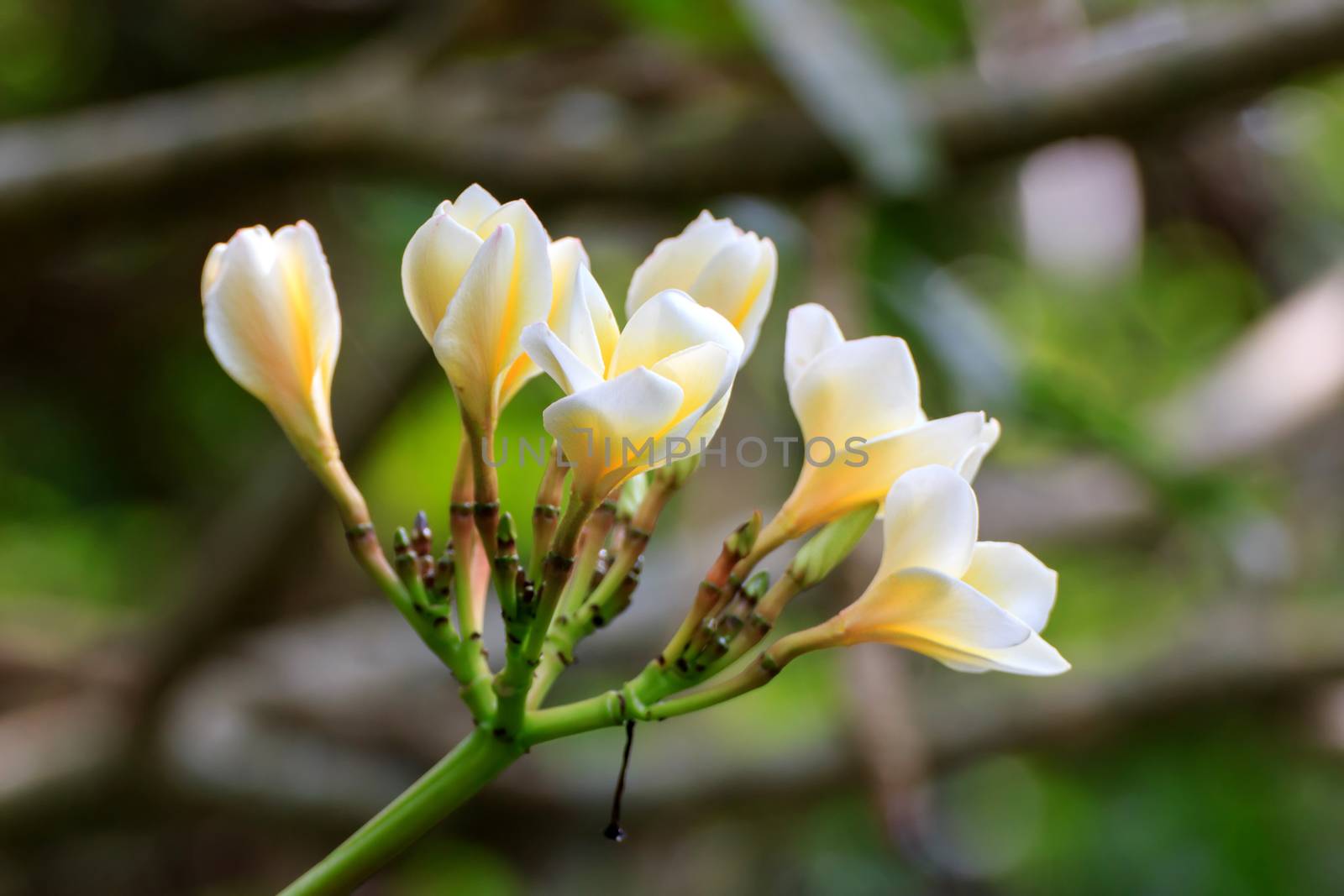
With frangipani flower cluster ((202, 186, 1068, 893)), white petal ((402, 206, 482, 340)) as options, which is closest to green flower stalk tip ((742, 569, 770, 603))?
frangipani flower cluster ((202, 186, 1068, 893))

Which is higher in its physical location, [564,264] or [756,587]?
[564,264]

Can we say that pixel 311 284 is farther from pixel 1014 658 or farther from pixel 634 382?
pixel 1014 658

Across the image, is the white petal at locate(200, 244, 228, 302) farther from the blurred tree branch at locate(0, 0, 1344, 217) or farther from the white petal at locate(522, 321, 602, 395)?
the blurred tree branch at locate(0, 0, 1344, 217)

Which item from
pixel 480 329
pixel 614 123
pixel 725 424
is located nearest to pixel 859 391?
pixel 480 329

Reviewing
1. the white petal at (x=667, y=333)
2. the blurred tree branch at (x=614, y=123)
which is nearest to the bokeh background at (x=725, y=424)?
the blurred tree branch at (x=614, y=123)

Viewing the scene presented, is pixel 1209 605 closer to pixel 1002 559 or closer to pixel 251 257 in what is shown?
pixel 1002 559

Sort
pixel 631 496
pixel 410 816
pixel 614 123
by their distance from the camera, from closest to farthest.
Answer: pixel 410 816, pixel 631 496, pixel 614 123

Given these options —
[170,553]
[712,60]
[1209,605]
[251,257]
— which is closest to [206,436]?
[170,553]
